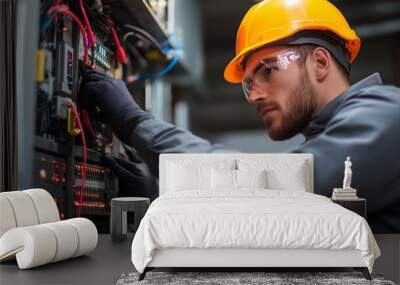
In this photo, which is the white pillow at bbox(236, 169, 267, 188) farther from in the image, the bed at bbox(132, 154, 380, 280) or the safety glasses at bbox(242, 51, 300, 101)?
the bed at bbox(132, 154, 380, 280)

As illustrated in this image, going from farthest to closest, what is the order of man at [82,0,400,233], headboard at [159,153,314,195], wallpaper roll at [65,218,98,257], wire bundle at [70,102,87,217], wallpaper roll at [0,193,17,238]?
wire bundle at [70,102,87,217], headboard at [159,153,314,195], man at [82,0,400,233], wallpaper roll at [65,218,98,257], wallpaper roll at [0,193,17,238]

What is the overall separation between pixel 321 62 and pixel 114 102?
1.78m

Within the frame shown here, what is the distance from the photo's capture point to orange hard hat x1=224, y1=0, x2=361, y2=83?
13.5 feet

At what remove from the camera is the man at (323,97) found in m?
4.07

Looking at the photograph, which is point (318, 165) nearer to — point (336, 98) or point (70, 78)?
point (336, 98)

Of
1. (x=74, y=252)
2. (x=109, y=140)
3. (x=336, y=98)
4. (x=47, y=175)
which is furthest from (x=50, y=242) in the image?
(x=336, y=98)

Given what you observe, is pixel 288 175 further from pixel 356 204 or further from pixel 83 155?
pixel 83 155

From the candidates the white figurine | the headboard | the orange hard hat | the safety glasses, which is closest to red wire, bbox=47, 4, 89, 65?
the headboard

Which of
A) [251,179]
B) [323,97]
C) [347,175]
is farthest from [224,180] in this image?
[323,97]

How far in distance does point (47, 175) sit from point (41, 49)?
1.04m

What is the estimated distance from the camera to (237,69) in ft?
14.4

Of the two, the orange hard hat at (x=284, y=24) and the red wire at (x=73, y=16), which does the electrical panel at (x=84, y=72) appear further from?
the orange hard hat at (x=284, y=24)

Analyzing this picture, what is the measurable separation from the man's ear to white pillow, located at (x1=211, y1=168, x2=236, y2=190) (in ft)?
3.52

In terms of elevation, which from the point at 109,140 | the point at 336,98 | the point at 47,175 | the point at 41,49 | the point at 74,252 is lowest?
the point at 74,252
